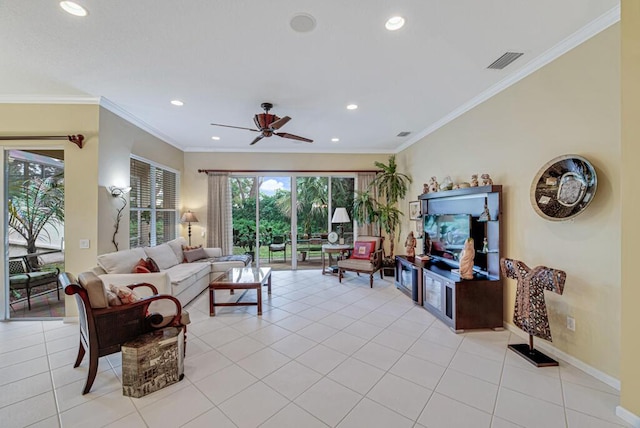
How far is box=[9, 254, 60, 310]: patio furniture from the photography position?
3.47 meters

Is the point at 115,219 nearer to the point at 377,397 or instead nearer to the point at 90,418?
the point at 90,418

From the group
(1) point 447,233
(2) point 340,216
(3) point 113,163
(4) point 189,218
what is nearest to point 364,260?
(2) point 340,216

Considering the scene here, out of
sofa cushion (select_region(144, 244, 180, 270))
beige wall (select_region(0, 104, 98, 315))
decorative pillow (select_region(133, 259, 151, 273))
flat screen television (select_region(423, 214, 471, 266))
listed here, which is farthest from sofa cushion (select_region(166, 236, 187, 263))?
flat screen television (select_region(423, 214, 471, 266))

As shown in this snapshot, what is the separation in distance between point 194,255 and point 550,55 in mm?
5868

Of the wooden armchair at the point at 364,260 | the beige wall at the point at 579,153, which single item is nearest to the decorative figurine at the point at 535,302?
the beige wall at the point at 579,153

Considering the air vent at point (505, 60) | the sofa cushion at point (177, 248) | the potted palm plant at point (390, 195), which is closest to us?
the air vent at point (505, 60)

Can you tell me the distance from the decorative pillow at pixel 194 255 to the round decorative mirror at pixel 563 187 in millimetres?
5320

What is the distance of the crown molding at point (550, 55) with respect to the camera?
206 cm

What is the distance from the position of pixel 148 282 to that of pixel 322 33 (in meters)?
3.37

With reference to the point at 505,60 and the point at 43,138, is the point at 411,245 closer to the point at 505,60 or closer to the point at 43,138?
the point at 505,60

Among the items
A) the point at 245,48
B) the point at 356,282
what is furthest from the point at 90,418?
the point at 356,282

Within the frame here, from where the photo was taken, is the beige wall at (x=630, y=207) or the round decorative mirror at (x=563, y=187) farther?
the round decorative mirror at (x=563, y=187)

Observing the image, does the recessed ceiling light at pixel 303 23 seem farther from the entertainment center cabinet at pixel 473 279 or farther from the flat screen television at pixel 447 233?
the flat screen television at pixel 447 233

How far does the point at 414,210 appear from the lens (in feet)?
17.5
